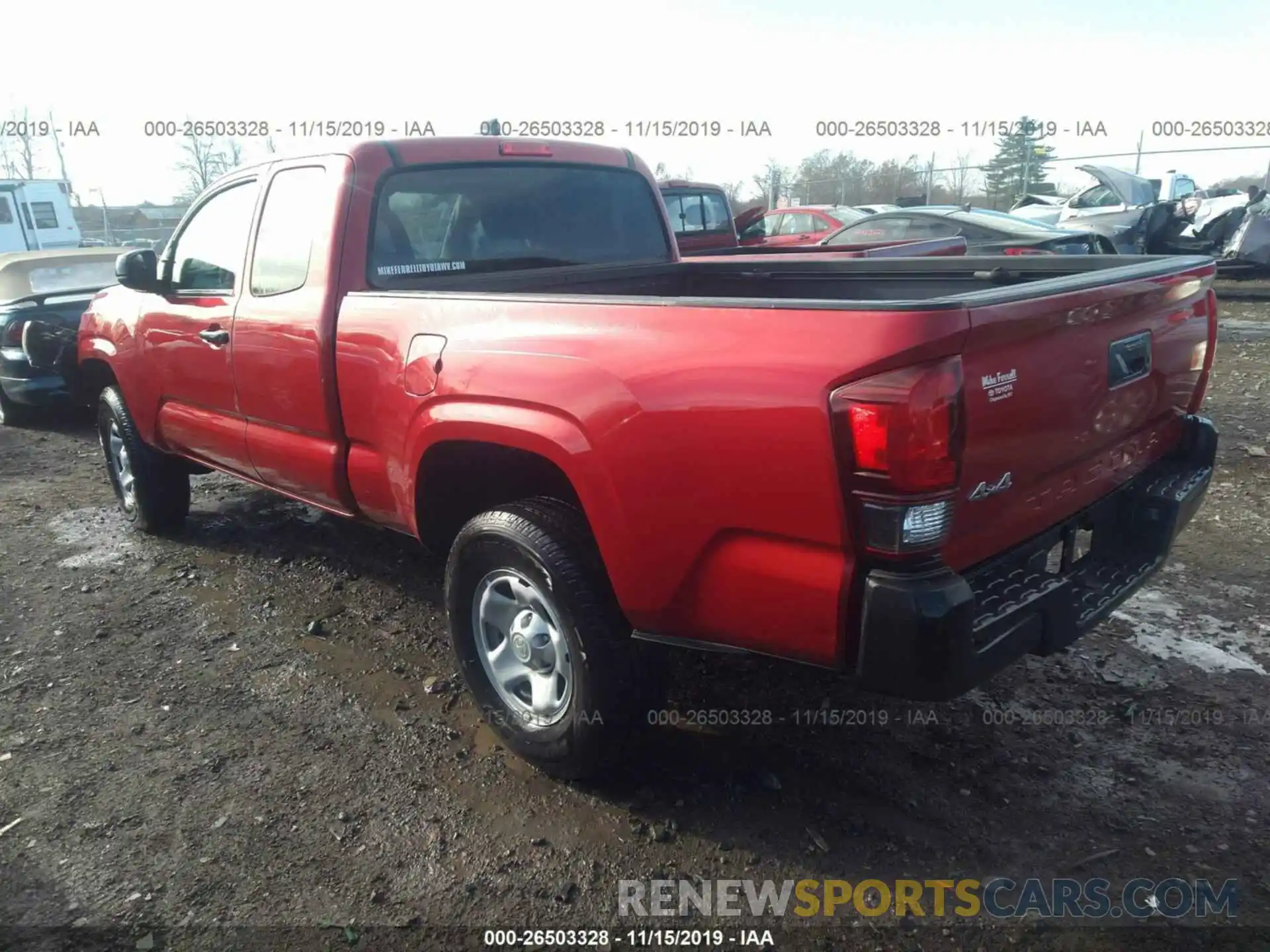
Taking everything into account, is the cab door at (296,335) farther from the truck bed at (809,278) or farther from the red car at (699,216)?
the red car at (699,216)

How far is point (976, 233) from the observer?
971 cm

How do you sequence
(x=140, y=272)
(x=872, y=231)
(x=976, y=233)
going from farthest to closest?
1. (x=872, y=231)
2. (x=976, y=233)
3. (x=140, y=272)

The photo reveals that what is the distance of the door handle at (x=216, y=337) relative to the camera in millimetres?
3928

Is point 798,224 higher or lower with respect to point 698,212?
lower

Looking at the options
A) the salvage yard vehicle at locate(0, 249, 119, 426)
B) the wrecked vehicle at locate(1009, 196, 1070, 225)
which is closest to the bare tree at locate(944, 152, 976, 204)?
the wrecked vehicle at locate(1009, 196, 1070, 225)

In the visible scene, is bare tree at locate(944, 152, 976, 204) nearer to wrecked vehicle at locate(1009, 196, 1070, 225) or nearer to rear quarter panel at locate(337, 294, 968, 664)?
wrecked vehicle at locate(1009, 196, 1070, 225)

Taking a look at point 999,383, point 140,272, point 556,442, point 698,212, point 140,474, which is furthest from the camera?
point 698,212

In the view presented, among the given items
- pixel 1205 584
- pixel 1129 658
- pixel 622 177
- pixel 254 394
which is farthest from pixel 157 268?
pixel 1205 584

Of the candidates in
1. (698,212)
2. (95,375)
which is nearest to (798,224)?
(698,212)

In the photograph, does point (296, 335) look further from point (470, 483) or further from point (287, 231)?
point (470, 483)

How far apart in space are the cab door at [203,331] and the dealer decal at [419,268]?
88 centimetres

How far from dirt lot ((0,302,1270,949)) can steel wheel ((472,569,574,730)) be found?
242mm

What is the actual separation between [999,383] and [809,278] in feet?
6.55

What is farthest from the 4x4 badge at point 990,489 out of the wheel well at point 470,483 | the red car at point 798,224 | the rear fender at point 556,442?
the red car at point 798,224
